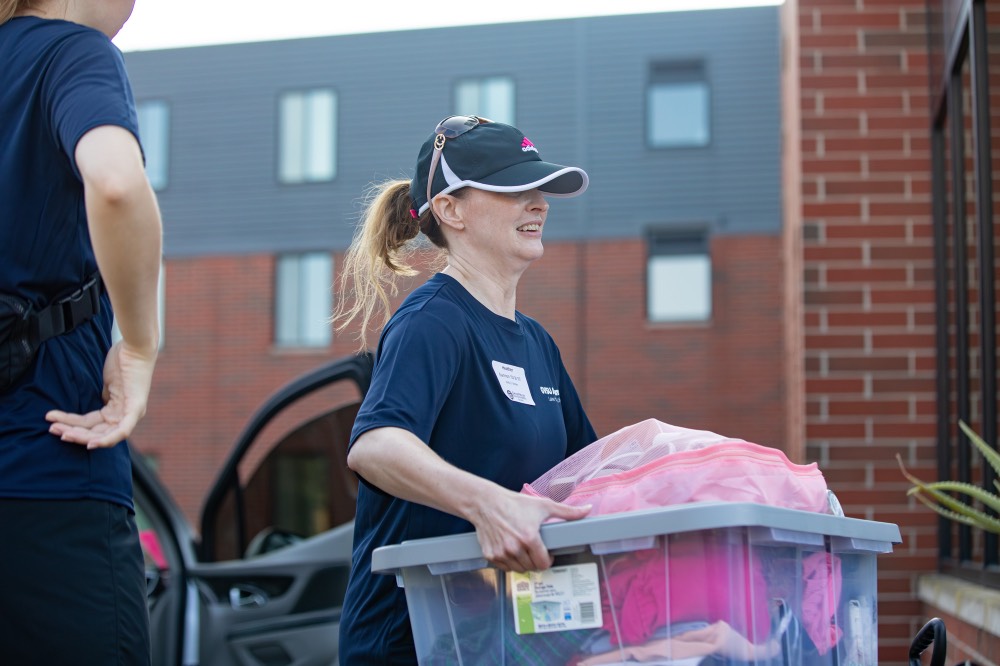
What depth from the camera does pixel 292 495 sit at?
568cm

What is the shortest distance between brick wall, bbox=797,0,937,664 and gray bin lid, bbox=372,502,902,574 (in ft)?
11.8

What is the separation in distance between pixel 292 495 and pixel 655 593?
13.2ft

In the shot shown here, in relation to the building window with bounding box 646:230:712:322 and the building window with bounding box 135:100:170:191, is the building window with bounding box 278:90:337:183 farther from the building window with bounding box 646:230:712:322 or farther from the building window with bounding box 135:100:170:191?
the building window with bounding box 646:230:712:322

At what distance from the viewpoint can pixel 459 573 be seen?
203cm

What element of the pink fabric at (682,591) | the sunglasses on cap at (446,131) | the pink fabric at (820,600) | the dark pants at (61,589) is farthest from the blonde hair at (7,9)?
the pink fabric at (820,600)

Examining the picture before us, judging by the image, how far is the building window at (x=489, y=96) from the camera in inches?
918

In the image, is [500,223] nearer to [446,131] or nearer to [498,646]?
[446,131]

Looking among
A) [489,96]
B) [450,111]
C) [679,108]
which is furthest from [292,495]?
[489,96]

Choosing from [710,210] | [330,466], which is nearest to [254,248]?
[710,210]

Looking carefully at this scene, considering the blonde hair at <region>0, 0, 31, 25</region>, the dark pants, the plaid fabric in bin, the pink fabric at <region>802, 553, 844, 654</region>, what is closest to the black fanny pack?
the dark pants

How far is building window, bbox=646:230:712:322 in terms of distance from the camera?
22.1 m

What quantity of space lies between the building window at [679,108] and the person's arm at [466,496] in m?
21.3

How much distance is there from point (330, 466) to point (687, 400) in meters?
16.9

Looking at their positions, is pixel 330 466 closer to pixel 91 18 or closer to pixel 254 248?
pixel 91 18
